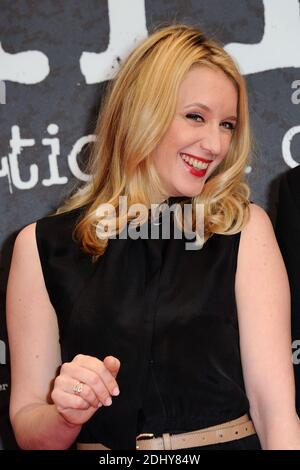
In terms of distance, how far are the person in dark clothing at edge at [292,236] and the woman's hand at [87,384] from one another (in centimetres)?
67

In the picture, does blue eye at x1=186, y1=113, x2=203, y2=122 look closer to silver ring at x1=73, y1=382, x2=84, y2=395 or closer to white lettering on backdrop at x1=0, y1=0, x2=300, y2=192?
white lettering on backdrop at x1=0, y1=0, x2=300, y2=192

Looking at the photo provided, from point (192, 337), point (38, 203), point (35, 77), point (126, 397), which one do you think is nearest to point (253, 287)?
point (192, 337)

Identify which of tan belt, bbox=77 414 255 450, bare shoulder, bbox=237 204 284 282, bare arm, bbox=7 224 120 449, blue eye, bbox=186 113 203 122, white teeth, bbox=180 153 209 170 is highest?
blue eye, bbox=186 113 203 122

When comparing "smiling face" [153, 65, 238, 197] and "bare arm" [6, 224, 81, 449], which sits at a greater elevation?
"smiling face" [153, 65, 238, 197]

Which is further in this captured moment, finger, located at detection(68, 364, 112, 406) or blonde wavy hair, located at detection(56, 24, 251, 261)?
blonde wavy hair, located at detection(56, 24, 251, 261)

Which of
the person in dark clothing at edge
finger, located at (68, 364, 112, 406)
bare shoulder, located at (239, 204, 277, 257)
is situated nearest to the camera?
finger, located at (68, 364, 112, 406)

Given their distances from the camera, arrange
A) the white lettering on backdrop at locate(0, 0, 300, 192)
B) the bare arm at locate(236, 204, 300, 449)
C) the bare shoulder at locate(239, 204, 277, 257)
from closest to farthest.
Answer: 1. the bare arm at locate(236, 204, 300, 449)
2. the bare shoulder at locate(239, 204, 277, 257)
3. the white lettering on backdrop at locate(0, 0, 300, 192)

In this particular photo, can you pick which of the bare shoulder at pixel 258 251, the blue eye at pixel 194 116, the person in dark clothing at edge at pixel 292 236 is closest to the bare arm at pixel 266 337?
the bare shoulder at pixel 258 251

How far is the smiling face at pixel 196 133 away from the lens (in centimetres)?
176

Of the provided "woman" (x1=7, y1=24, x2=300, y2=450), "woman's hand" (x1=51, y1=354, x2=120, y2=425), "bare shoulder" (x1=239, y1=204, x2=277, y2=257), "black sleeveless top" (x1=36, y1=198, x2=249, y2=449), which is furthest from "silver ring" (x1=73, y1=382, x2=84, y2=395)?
Answer: "bare shoulder" (x1=239, y1=204, x2=277, y2=257)

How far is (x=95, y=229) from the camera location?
5.97 ft

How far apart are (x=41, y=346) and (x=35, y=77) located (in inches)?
31.2

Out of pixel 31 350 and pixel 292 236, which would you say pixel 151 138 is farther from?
pixel 31 350

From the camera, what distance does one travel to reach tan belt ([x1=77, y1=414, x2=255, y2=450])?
5.29 ft
